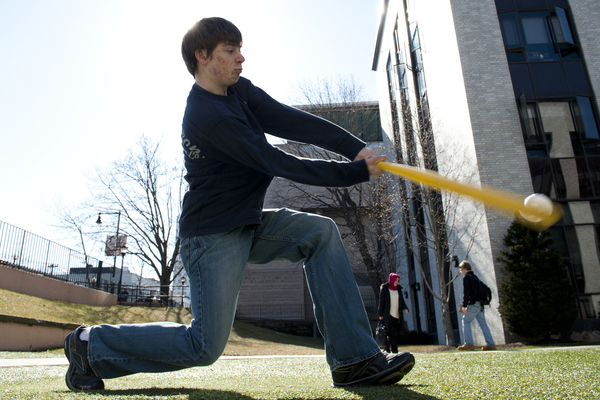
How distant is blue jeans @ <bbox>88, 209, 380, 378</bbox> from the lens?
7.23ft

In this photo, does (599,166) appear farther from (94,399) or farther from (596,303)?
(94,399)

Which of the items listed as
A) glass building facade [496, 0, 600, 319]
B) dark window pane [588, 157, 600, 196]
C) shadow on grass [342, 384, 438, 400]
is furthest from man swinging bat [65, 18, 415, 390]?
dark window pane [588, 157, 600, 196]

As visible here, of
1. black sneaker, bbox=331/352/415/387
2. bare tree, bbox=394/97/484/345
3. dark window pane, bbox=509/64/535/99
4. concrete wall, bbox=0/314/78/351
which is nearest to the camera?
black sneaker, bbox=331/352/415/387

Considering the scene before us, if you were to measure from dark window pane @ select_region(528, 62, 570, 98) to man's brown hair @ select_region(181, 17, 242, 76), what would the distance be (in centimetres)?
1506

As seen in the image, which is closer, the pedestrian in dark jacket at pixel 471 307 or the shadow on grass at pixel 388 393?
the shadow on grass at pixel 388 393

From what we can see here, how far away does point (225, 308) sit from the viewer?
2223mm

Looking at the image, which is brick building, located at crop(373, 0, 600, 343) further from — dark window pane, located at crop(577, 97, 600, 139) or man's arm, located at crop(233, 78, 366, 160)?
man's arm, located at crop(233, 78, 366, 160)

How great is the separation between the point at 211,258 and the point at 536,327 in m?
11.7

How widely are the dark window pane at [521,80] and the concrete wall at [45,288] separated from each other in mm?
17324

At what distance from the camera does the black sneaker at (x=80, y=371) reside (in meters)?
2.25

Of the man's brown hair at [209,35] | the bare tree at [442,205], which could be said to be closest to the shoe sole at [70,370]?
the man's brown hair at [209,35]

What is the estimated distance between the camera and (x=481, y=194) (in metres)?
1.84

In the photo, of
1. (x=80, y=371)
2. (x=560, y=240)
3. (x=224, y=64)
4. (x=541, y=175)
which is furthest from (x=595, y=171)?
(x=80, y=371)

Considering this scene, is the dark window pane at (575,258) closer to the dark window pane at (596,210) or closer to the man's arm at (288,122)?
the dark window pane at (596,210)
